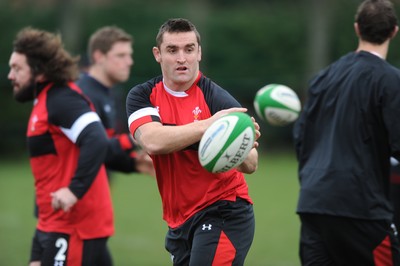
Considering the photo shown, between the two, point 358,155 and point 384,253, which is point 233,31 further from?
point 384,253

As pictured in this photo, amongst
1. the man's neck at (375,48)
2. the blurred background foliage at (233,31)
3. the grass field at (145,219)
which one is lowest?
the grass field at (145,219)

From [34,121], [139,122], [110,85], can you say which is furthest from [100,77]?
[139,122]

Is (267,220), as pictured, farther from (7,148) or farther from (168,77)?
(7,148)

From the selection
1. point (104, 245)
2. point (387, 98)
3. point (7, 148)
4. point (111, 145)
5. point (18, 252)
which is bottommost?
point (7, 148)

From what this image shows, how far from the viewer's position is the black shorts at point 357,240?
17.6 ft

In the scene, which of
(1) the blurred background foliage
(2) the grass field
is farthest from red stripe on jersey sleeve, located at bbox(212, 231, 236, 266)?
(1) the blurred background foliage

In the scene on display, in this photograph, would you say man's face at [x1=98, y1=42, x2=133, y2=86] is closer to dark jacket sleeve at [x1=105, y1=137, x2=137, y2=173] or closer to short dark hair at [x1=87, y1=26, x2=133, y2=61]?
short dark hair at [x1=87, y1=26, x2=133, y2=61]

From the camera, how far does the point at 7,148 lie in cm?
Answer: 1967

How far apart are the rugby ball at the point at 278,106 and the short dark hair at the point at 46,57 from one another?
1673mm

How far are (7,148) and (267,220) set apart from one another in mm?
10022

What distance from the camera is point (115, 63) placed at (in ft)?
25.1

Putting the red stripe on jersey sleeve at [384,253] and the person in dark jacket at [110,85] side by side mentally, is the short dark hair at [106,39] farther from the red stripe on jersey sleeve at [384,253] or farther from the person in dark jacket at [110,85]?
the red stripe on jersey sleeve at [384,253]

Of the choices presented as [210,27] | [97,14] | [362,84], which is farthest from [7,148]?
[362,84]

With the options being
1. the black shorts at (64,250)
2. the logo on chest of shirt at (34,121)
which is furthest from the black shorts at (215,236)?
the logo on chest of shirt at (34,121)
